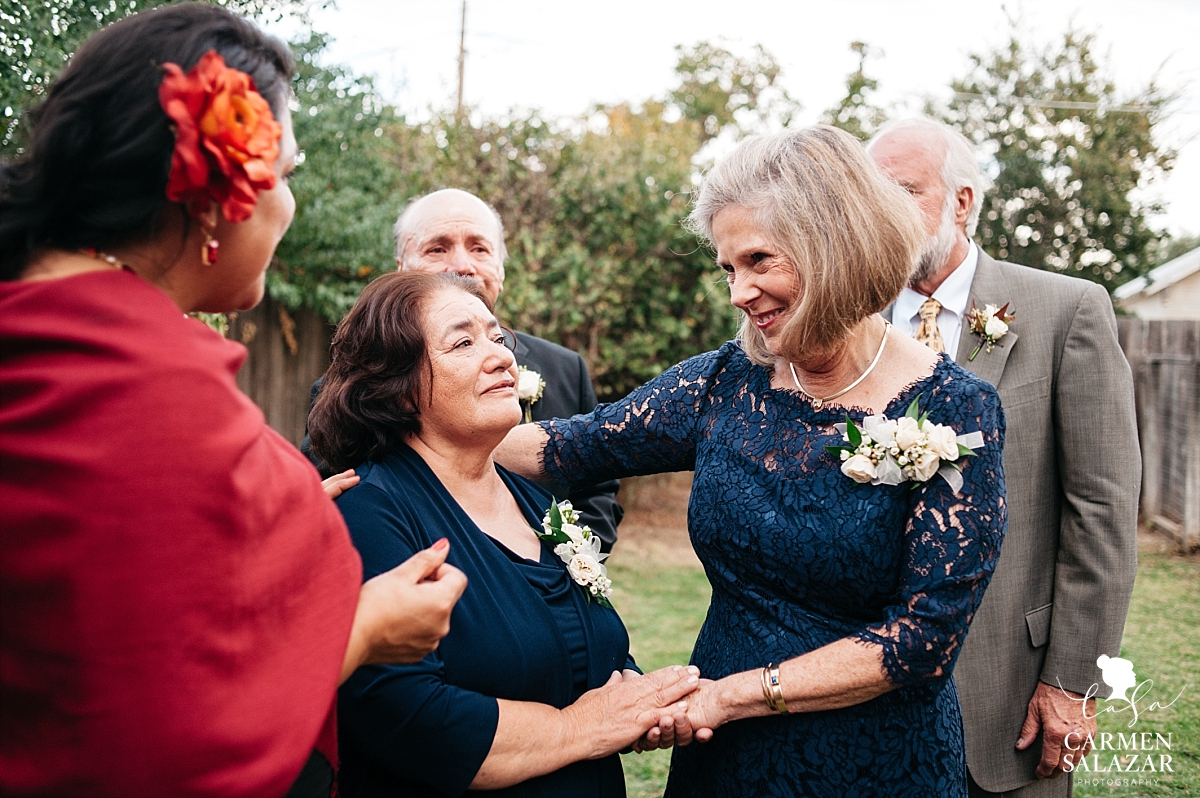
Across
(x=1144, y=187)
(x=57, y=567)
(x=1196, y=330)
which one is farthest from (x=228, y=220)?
(x=1144, y=187)

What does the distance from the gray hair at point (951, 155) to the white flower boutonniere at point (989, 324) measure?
414 millimetres

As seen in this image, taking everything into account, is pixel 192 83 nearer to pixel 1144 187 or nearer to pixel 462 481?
pixel 462 481

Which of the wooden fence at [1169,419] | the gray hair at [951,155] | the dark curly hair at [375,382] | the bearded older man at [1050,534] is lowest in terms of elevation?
the wooden fence at [1169,419]

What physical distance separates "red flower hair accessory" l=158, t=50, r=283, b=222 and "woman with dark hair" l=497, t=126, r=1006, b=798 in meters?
1.30

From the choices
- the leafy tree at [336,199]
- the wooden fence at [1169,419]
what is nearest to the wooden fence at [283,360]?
the leafy tree at [336,199]

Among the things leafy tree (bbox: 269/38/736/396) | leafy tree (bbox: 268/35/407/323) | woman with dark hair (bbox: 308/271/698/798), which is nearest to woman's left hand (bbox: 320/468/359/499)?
woman with dark hair (bbox: 308/271/698/798)

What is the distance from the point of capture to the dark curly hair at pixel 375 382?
243cm

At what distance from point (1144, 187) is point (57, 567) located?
1811cm

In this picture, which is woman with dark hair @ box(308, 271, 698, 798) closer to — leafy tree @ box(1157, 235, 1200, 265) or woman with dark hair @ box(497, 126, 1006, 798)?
woman with dark hair @ box(497, 126, 1006, 798)

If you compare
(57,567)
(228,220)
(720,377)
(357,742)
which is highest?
(228,220)

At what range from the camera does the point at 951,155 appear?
3301 millimetres

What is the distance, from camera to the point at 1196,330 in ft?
30.2

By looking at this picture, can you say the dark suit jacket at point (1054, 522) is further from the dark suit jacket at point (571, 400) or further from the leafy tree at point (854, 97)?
the leafy tree at point (854, 97)

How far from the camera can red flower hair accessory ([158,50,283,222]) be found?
4.27 feet
